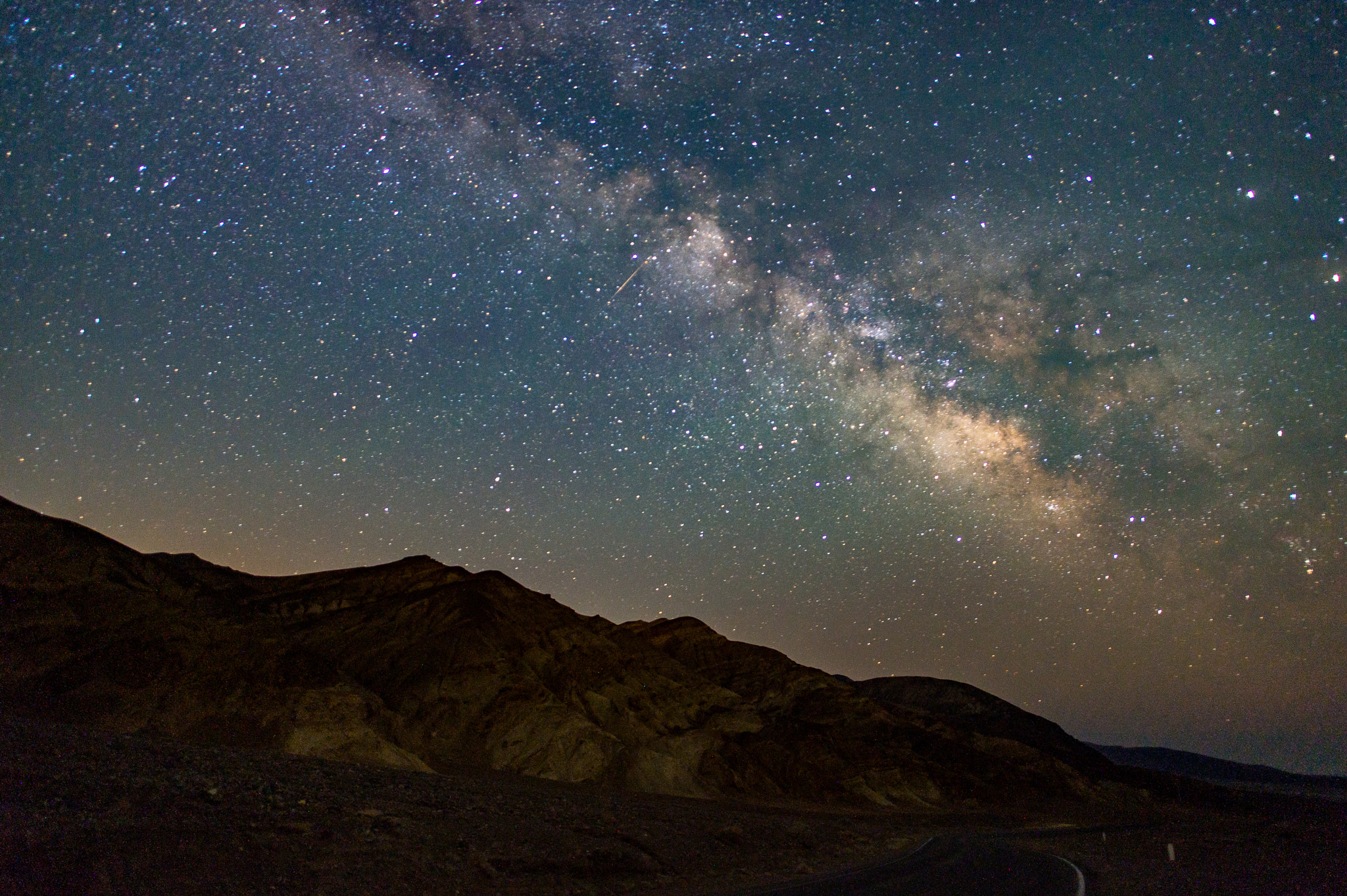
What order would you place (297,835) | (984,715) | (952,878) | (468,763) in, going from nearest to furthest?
(297,835) < (952,878) < (468,763) < (984,715)

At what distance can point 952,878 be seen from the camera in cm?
1847

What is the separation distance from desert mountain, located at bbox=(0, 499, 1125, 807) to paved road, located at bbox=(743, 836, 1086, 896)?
2745 centimetres

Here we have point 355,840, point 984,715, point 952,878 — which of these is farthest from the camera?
point 984,715

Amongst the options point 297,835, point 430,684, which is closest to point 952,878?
point 297,835

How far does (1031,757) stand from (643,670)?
5797 centimetres

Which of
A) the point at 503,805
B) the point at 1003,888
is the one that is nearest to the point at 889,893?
the point at 1003,888

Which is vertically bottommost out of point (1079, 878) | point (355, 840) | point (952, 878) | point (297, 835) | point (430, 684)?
point (430, 684)

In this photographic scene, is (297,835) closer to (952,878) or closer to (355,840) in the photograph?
(355,840)

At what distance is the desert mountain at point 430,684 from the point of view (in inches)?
1663

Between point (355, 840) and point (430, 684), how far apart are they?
45.6 metres

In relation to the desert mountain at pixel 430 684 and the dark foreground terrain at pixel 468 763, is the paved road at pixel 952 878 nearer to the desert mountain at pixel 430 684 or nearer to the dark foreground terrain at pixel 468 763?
the dark foreground terrain at pixel 468 763

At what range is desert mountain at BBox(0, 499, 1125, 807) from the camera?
4225cm

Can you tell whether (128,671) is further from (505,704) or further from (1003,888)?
(1003,888)

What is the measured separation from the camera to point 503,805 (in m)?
20.8
